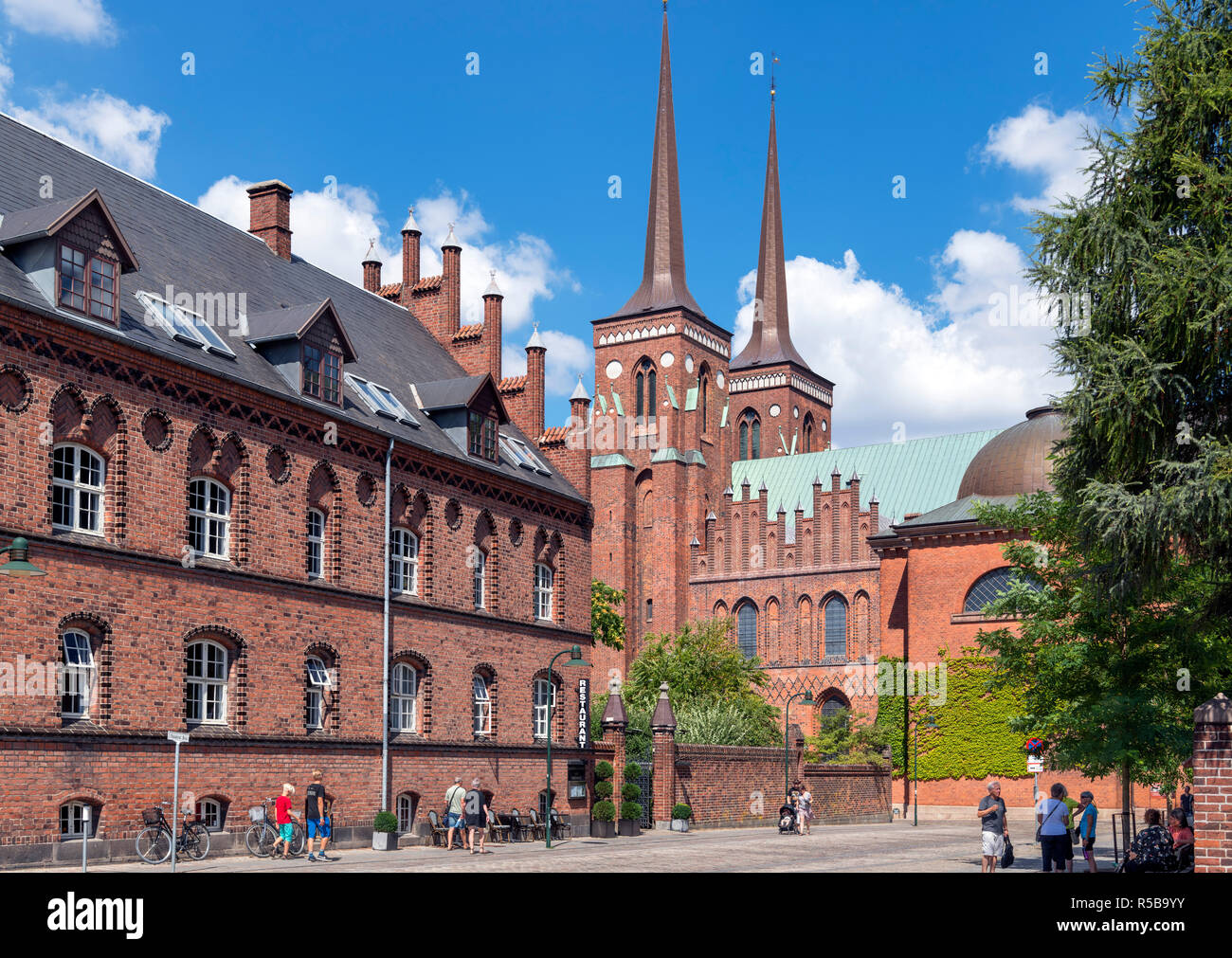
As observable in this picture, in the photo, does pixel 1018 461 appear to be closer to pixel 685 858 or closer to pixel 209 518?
pixel 685 858

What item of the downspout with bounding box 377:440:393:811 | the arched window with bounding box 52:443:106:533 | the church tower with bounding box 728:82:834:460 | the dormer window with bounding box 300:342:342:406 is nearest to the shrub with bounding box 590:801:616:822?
the downspout with bounding box 377:440:393:811

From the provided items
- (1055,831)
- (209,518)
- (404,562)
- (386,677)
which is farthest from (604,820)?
(1055,831)

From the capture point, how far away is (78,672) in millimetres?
22141

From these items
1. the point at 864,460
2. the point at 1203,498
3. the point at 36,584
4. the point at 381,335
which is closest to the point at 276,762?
the point at 36,584

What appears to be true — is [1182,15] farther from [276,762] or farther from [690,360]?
[690,360]

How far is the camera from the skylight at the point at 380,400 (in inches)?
1232

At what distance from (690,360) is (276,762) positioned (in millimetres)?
61247

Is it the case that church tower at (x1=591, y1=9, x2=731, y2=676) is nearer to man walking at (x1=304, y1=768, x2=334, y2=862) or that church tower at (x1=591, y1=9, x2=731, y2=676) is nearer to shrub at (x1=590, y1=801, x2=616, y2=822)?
shrub at (x1=590, y1=801, x2=616, y2=822)

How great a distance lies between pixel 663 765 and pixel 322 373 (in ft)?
52.4

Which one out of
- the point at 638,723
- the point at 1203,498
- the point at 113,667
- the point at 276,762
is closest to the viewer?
the point at 1203,498

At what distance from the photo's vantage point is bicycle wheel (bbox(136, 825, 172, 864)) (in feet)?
72.9

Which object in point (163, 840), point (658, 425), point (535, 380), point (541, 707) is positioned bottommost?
point (163, 840)

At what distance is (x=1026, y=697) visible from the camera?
26828 mm

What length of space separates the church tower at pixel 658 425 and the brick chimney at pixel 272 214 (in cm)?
4227
